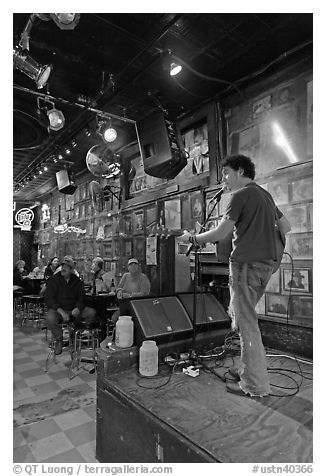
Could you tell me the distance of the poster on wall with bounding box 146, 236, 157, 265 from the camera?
6450mm

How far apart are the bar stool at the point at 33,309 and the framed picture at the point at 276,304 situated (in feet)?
19.2

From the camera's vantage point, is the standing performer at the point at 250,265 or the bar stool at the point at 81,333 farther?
the bar stool at the point at 81,333

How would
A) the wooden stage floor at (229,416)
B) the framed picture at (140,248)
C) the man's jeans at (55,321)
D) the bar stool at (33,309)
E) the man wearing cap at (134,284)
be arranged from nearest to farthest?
the wooden stage floor at (229,416) < the man's jeans at (55,321) < the man wearing cap at (134,284) < the framed picture at (140,248) < the bar stool at (33,309)

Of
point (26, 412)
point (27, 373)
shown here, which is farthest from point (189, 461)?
point (27, 373)

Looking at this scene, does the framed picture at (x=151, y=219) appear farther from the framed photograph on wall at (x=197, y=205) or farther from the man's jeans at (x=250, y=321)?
the man's jeans at (x=250, y=321)

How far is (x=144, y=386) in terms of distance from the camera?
2.45 m

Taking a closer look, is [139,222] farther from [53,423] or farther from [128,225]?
[53,423]

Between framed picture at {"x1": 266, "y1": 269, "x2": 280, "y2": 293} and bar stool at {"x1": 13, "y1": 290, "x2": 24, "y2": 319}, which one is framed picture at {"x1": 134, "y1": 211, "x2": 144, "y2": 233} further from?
bar stool at {"x1": 13, "y1": 290, "x2": 24, "y2": 319}

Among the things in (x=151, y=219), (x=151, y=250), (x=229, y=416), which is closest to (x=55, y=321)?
(x=151, y=250)

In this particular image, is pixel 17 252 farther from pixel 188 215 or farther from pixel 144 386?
pixel 144 386

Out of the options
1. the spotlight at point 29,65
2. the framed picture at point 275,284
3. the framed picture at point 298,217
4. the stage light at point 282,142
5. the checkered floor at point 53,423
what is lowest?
the checkered floor at point 53,423

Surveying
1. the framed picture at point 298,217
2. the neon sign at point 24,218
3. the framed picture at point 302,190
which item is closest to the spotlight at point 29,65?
the framed picture at point 302,190

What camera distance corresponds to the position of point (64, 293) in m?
5.26

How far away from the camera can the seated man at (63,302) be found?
5.04 m
